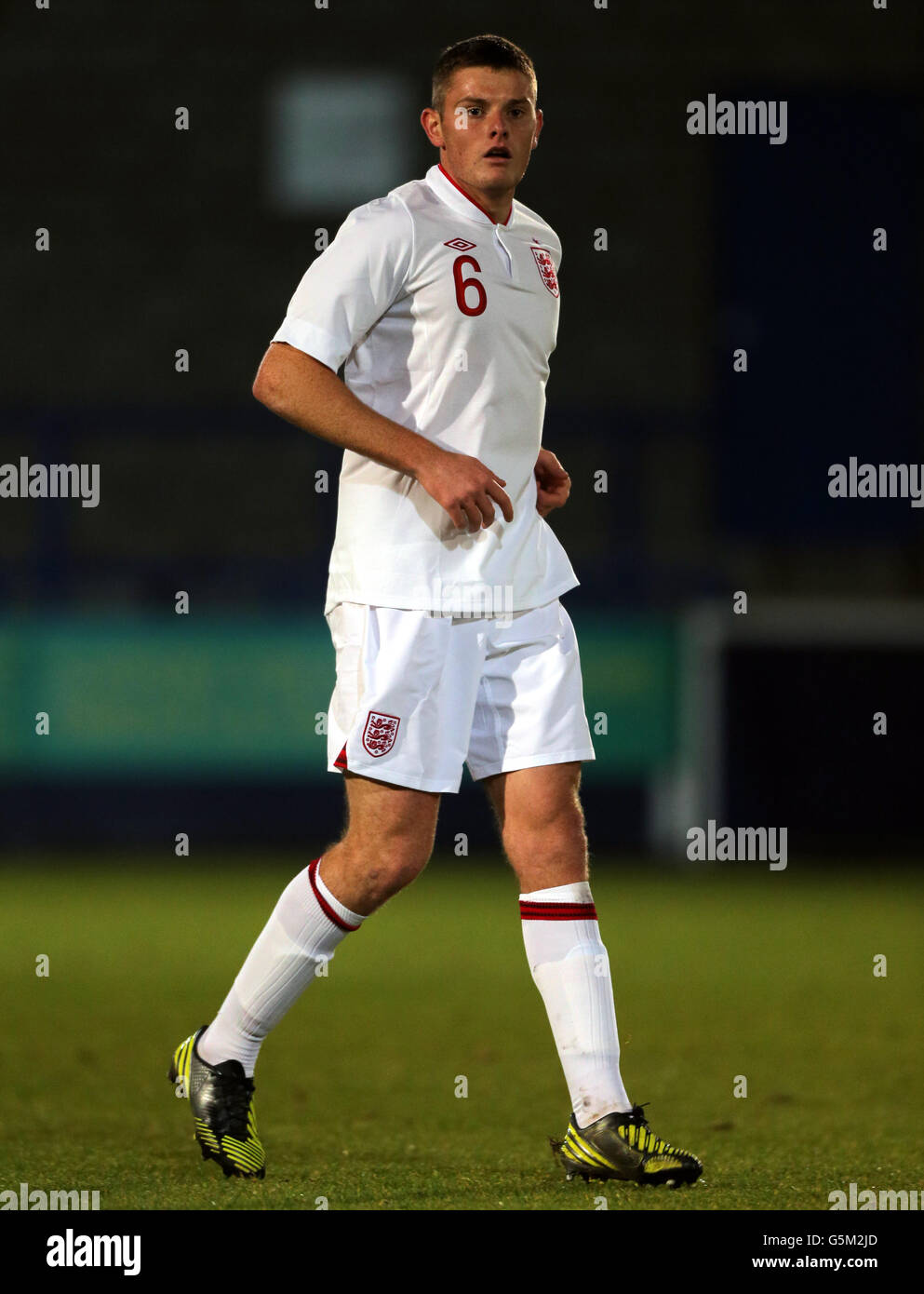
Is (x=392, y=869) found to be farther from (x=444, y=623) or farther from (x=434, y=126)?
(x=434, y=126)

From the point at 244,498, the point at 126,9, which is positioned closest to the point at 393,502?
the point at 244,498

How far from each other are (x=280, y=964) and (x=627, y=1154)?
2.52 feet

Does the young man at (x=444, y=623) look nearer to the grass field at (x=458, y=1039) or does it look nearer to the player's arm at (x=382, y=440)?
the player's arm at (x=382, y=440)

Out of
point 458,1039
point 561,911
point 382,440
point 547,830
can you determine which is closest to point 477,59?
point 382,440

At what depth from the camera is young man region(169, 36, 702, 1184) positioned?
431cm

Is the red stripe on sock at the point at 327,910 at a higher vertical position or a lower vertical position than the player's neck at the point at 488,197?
lower

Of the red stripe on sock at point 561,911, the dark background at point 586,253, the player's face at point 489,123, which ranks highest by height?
the dark background at point 586,253

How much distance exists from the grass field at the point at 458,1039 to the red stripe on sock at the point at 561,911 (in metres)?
0.50

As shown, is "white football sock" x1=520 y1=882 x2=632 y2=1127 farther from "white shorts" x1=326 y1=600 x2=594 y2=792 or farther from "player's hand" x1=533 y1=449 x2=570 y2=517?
"player's hand" x1=533 y1=449 x2=570 y2=517

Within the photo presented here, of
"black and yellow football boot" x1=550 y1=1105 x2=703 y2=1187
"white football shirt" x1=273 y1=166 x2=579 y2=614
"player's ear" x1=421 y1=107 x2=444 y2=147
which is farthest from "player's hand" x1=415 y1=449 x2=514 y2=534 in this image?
"black and yellow football boot" x1=550 y1=1105 x2=703 y2=1187

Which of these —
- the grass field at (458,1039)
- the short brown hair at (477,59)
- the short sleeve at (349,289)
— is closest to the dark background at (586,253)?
the grass field at (458,1039)

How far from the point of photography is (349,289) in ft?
14.0

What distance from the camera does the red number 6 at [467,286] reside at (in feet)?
14.4
